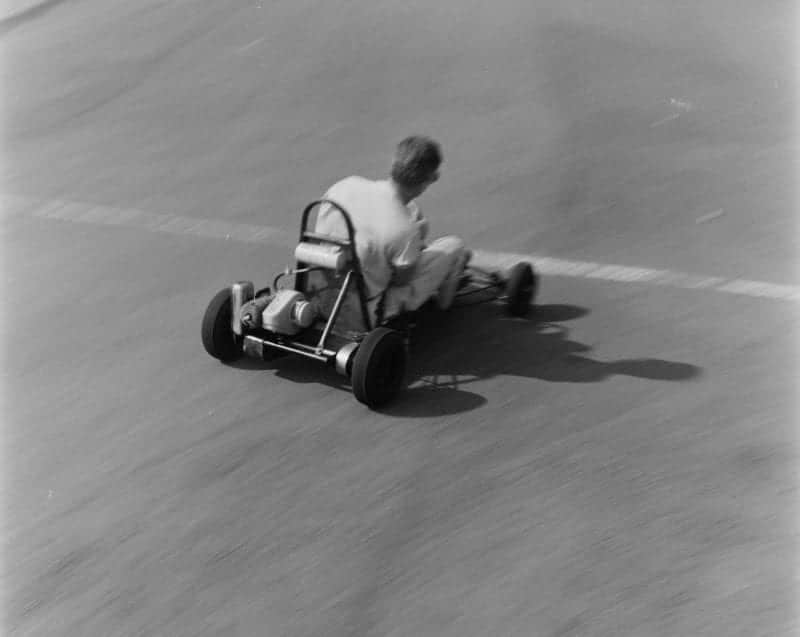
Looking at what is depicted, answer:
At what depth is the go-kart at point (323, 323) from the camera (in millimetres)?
6012

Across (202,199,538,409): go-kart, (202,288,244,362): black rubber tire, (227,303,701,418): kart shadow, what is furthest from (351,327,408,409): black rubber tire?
(202,288,244,362): black rubber tire

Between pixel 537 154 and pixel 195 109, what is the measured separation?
3015mm

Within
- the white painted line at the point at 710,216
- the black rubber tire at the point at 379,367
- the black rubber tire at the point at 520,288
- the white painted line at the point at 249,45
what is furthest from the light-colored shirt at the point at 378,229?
the white painted line at the point at 249,45

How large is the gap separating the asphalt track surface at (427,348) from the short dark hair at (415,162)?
99 cm

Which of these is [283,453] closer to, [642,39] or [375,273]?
[375,273]

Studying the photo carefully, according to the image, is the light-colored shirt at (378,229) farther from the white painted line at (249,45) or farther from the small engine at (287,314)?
the white painted line at (249,45)

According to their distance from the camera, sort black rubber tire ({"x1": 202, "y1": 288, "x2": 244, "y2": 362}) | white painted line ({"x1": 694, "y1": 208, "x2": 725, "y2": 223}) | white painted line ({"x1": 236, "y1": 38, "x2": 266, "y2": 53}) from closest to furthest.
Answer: black rubber tire ({"x1": 202, "y1": 288, "x2": 244, "y2": 362}) < white painted line ({"x1": 694, "y1": 208, "x2": 725, "y2": 223}) < white painted line ({"x1": 236, "y1": 38, "x2": 266, "y2": 53})

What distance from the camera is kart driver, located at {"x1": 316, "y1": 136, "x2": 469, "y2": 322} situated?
6.24 m

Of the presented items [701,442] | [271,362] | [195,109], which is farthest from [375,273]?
[195,109]

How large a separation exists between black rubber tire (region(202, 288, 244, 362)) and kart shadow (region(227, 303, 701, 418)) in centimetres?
12

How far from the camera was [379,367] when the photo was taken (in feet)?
19.6

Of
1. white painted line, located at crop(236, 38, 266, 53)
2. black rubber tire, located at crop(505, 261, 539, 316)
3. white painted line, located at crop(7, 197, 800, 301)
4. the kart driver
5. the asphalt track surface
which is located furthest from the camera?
white painted line, located at crop(236, 38, 266, 53)

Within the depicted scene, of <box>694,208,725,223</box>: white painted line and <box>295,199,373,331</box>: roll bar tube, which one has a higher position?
<box>295,199,373,331</box>: roll bar tube

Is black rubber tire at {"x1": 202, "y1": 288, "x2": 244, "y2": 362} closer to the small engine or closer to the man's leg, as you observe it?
the small engine
